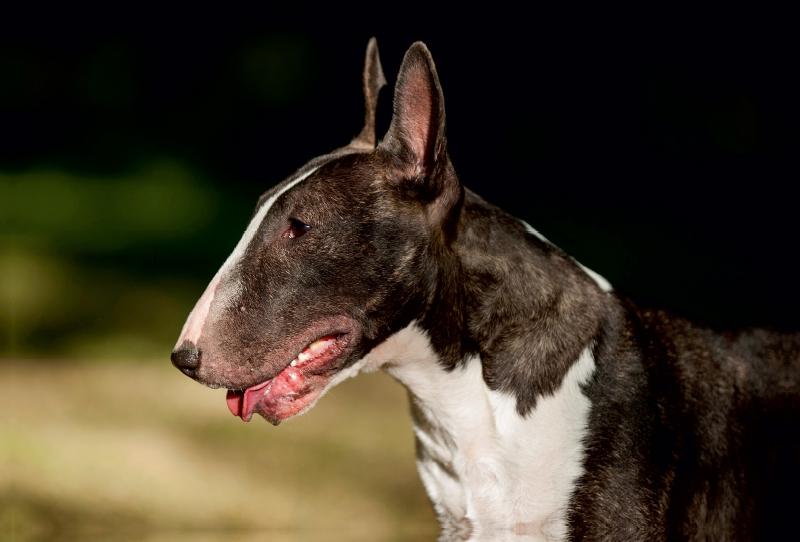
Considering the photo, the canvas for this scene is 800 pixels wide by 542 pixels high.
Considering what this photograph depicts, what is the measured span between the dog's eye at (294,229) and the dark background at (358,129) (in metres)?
4.18

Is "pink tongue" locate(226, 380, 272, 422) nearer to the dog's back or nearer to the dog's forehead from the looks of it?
the dog's forehead

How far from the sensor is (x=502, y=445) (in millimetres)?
2393

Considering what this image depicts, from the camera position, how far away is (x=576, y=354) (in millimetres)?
2428

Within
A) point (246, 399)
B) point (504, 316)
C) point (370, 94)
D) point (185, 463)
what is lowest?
point (185, 463)

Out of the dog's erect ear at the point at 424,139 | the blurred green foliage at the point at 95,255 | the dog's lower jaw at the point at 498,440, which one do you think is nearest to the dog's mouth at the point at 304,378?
the dog's lower jaw at the point at 498,440

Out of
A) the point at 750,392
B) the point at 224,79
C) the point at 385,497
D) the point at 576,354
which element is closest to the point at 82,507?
the point at 385,497

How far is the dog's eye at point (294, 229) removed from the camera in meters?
2.30

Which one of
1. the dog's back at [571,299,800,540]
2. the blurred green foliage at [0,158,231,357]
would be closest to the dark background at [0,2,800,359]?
the blurred green foliage at [0,158,231,357]

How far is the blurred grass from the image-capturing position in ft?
12.2

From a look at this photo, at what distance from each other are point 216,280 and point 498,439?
33.9 inches

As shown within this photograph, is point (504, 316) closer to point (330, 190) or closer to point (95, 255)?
point (330, 190)

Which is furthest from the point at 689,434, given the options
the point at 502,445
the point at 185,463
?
the point at 185,463

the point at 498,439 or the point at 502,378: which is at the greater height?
the point at 502,378

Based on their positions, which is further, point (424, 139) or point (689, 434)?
point (689, 434)
